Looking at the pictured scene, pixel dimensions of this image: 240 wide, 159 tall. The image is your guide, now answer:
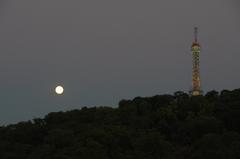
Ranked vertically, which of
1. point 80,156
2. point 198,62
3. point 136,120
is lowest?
point 80,156

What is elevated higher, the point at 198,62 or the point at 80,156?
the point at 198,62

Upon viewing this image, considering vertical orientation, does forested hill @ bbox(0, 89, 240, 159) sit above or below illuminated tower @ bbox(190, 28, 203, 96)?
below

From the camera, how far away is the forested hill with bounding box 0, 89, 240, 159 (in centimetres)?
3909

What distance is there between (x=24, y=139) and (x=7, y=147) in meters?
5.08

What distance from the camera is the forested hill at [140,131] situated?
39.1 metres

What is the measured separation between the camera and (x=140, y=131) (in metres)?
45.7

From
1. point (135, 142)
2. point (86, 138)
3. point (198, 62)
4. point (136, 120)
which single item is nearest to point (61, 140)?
point (86, 138)

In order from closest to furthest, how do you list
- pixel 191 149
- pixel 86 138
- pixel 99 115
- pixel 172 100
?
pixel 191 149, pixel 86 138, pixel 99 115, pixel 172 100

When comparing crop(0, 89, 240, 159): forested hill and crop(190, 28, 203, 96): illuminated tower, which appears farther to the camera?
crop(190, 28, 203, 96): illuminated tower

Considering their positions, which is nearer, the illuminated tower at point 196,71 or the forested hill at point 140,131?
the forested hill at point 140,131

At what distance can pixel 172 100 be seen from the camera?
57938 mm

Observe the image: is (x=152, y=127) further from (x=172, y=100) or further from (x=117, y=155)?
(x=117, y=155)

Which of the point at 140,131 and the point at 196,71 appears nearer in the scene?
the point at 140,131

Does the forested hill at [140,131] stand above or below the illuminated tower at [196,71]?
below
